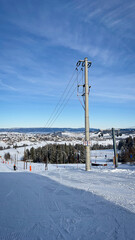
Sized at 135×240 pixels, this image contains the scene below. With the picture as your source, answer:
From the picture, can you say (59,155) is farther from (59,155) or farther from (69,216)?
(69,216)

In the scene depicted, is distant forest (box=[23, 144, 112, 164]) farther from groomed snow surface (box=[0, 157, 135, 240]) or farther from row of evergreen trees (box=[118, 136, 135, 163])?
groomed snow surface (box=[0, 157, 135, 240])

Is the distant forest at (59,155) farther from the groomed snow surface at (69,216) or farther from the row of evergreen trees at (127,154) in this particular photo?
the groomed snow surface at (69,216)

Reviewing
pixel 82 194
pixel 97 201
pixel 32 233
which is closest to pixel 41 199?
pixel 82 194

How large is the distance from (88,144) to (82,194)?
821 cm

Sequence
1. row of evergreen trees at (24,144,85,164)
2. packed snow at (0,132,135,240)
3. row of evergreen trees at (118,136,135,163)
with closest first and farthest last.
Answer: packed snow at (0,132,135,240) < row of evergreen trees at (118,136,135,163) < row of evergreen trees at (24,144,85,164)

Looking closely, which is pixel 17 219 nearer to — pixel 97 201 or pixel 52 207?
pixel 52 207

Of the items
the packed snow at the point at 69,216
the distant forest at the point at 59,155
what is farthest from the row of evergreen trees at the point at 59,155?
the packed snow at the point at 69,216

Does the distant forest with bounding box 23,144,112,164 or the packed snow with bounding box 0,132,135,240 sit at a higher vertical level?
the packed snow with bounding box 0,132,135,240

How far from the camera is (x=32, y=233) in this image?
2840 mm

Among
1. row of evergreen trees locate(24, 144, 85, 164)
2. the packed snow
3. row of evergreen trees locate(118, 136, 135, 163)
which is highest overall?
the packed snow

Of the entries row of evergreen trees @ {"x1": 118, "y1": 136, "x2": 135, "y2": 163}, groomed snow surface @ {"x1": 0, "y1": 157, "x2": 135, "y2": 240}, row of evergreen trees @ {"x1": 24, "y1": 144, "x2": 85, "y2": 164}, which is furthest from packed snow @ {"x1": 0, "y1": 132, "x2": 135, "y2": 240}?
row of evergreen trees @ {"x1": 24, "y1": 144, "x2": 85, "y2": 164}

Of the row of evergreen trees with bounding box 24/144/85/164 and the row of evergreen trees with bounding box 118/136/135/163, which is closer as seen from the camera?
the row of evergreen trees with bounding box 118/136/135/163

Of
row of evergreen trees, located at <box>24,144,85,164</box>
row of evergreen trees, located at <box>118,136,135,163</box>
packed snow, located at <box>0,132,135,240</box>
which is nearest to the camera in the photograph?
packed snow, located at <box>0,132,135,240</box>

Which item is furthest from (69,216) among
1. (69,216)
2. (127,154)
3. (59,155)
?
(59,155)
